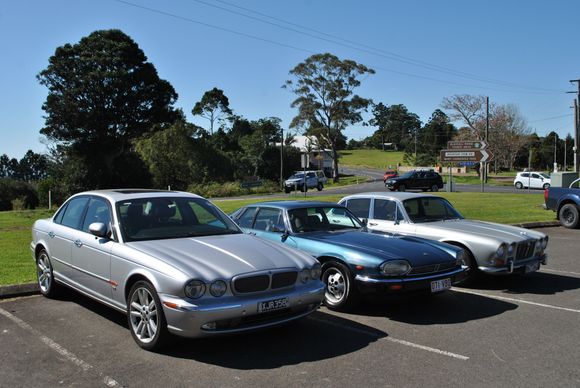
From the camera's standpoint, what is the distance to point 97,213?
6020 millimetres

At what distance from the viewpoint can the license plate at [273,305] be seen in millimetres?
4677

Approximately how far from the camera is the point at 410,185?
131ft

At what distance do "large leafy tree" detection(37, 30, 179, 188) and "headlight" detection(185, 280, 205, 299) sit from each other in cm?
4986

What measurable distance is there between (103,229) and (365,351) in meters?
2.95

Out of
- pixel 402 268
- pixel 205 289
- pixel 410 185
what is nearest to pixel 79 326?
pixel 205 289

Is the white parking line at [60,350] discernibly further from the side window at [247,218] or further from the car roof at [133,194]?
the side window at [247,218]

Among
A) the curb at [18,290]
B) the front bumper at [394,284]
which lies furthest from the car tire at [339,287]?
the curb at [18,290]

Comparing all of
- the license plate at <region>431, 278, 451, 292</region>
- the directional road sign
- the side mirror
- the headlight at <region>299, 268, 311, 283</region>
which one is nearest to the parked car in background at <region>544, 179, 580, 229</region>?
the license plate at <region>431, 278, 451, 292</region>

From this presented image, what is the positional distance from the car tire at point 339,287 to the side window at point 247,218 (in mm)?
1787

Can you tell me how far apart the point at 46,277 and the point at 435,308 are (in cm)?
509

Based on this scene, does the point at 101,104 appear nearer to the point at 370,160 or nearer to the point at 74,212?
the point at 74,212

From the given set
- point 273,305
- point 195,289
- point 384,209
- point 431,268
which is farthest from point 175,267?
point 384,209

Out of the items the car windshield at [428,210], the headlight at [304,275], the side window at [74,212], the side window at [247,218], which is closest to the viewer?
the headlight at [304,275]

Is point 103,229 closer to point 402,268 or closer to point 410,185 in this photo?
point 402,268
